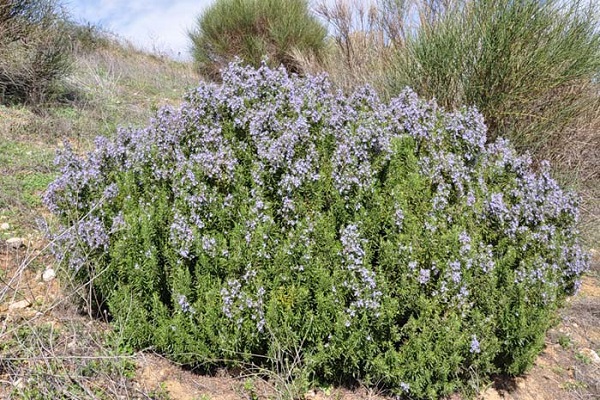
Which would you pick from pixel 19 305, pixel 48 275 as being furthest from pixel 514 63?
pixel 19 305

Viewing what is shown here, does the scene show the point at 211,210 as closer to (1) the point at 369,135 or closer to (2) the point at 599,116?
(1) the point at 369,135

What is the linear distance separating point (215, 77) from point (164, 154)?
27.2ft

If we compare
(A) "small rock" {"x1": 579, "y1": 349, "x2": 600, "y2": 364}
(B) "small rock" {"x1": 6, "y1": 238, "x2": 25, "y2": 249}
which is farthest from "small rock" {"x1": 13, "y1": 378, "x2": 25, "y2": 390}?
(A) "small rock" {"x1": 579, "y1": 349, "x2": 600, "y2": 364}

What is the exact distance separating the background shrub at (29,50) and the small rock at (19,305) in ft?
14.4

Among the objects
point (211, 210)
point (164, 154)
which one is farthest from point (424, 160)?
point (164, 154)

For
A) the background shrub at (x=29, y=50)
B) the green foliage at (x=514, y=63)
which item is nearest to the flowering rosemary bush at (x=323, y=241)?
the green foliage at (x=514, y=63)

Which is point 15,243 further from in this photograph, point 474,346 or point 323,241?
point 474,346

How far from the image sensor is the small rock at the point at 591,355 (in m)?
2.78

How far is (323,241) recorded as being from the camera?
222 centimetres

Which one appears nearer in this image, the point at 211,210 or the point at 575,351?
the point at 211,210

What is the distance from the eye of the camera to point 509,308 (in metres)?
2.24

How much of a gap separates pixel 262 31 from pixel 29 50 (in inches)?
184

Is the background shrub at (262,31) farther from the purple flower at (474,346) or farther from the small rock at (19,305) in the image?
the purple flower at (474,346)

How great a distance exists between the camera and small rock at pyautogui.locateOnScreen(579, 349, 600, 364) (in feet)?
9.12
